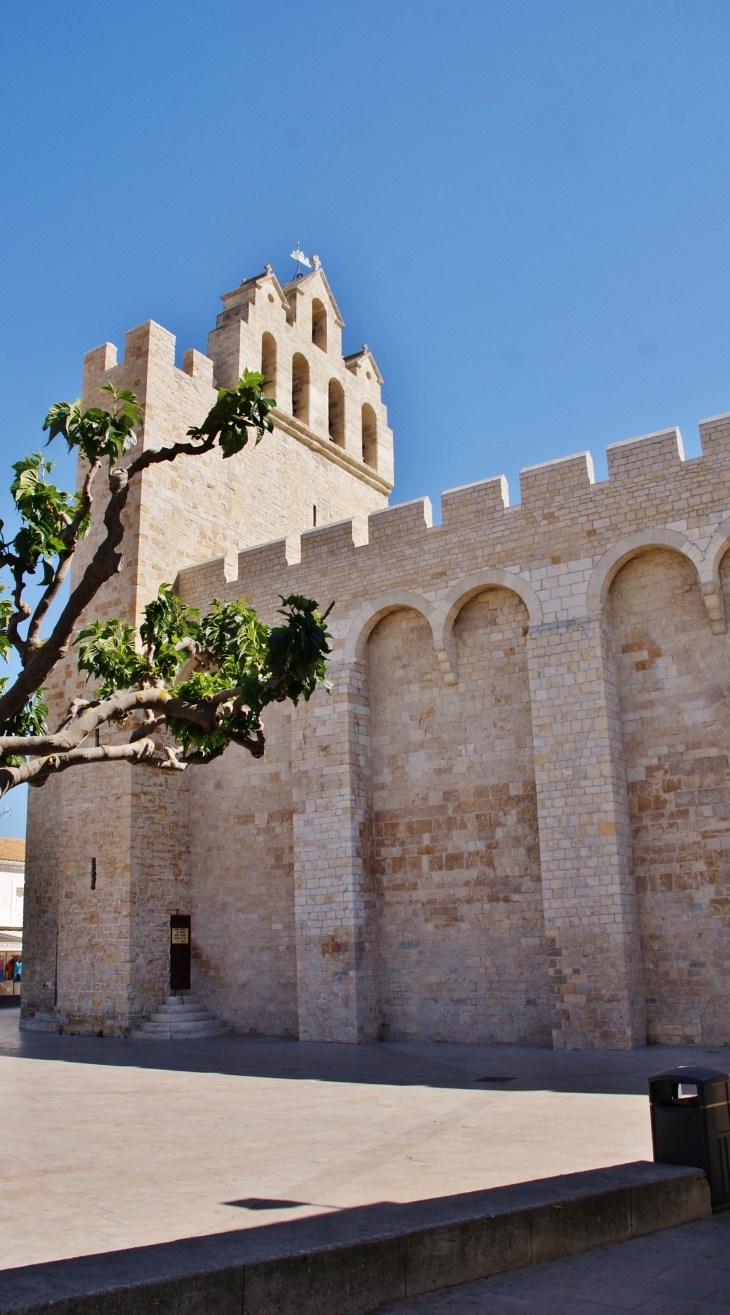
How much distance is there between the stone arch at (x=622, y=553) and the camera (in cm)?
1196

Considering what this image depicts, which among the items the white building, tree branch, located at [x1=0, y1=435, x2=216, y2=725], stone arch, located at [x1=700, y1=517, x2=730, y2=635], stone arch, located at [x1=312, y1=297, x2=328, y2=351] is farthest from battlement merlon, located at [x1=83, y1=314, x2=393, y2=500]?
the white building

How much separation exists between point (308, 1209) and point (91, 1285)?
198cm

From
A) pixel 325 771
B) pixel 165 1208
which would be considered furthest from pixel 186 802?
pixel 165 1208

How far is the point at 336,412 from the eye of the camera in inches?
853

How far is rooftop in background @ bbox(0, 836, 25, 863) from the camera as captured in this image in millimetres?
47491

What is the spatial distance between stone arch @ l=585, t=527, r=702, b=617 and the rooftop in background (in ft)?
134

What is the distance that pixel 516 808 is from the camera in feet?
42.3

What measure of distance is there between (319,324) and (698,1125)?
64.3 feet

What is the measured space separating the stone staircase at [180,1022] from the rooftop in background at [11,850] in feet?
114

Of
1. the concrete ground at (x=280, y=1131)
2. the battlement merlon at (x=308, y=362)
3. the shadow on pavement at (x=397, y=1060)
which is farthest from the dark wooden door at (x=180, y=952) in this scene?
the battlement merlon at (x=308, y=362)

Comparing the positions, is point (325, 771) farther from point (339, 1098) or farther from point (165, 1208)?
point (165, 1208)

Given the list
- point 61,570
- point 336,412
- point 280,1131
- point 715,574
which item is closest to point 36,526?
point 61,570

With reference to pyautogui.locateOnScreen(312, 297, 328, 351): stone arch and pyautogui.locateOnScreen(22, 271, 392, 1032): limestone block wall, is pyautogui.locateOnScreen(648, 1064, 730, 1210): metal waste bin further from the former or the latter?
pyautogui.locateOnScreen(312, 297, 328, 351): stone arch

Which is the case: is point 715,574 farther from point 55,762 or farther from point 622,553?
point 55,762
